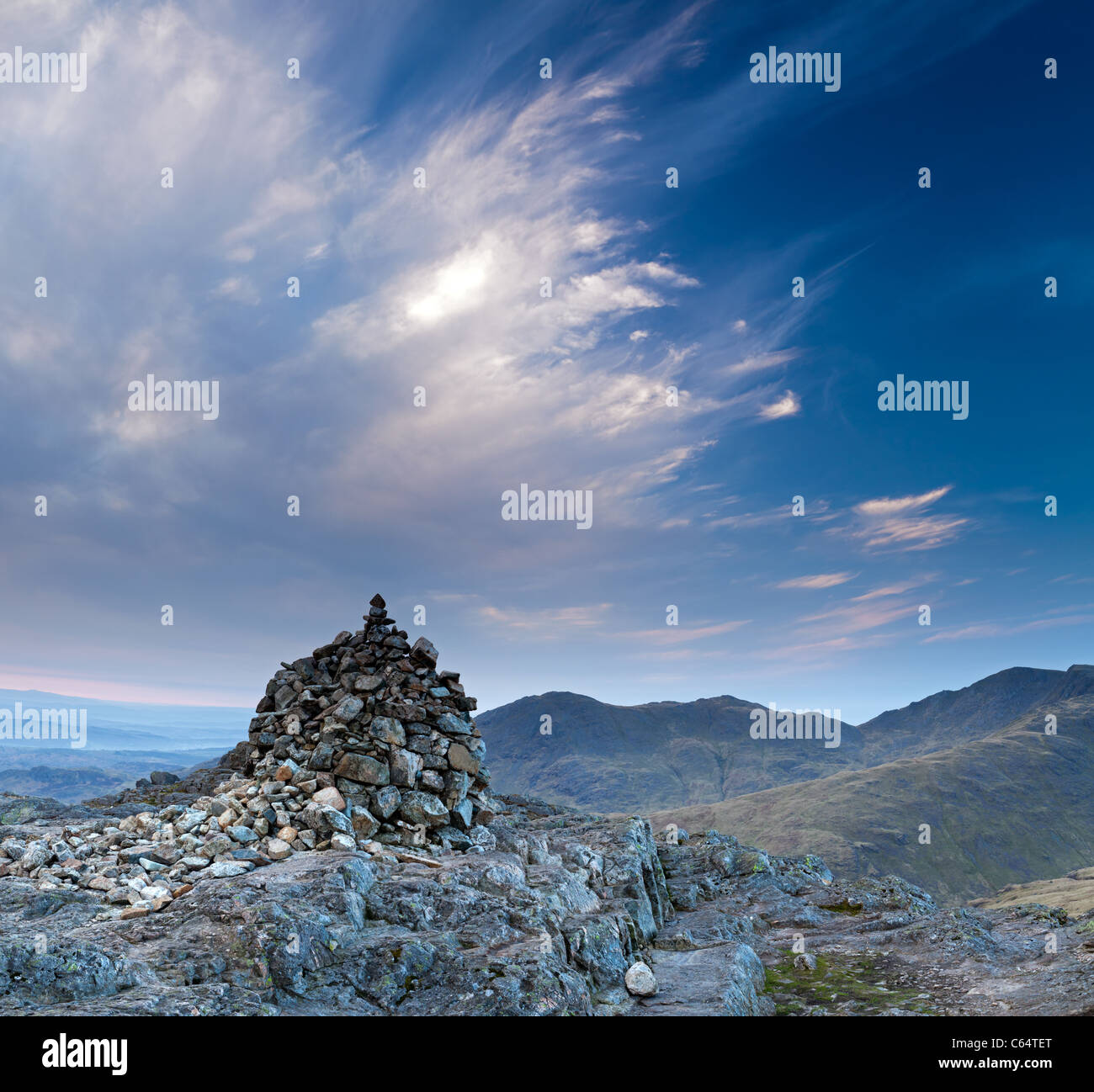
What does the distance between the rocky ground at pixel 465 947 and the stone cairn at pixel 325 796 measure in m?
0.23

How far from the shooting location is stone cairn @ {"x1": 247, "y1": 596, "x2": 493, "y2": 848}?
2019cm

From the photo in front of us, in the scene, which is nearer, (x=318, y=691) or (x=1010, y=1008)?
(x=1010, y=1008)

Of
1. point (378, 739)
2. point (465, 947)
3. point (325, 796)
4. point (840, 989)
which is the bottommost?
point (840, 989)

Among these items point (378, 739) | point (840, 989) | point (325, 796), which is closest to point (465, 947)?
point (325, 796)

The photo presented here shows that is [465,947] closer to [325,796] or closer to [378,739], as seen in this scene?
[325,796]

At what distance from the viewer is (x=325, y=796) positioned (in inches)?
763

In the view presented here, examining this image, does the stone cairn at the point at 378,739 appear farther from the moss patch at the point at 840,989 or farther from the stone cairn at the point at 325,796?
the moss patch at the point at 840,989

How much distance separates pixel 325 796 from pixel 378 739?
277 cm

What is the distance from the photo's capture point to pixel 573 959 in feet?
45.5

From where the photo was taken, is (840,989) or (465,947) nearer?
(465,947)
